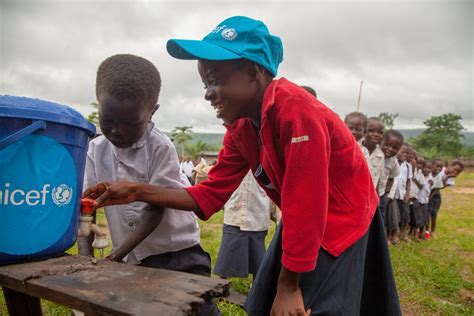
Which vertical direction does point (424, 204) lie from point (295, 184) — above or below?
below

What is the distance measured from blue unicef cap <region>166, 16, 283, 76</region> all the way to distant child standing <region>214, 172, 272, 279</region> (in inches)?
79.0

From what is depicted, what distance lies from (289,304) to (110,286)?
2.04 ft

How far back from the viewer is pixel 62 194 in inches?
47.8

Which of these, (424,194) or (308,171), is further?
(424,194)

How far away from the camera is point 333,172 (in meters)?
1.41

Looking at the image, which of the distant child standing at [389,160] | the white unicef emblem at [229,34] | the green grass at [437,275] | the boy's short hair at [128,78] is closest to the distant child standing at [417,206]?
the green grass at [437,275]

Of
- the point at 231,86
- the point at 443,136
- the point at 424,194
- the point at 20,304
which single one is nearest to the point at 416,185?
the point at 424,194

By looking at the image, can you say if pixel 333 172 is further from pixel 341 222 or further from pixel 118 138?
pixel 118 138

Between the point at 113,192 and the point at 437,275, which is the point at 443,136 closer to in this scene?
the point at 437,275

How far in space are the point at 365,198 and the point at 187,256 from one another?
3.08 feet

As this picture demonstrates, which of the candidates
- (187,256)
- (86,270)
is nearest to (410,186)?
(187,256)

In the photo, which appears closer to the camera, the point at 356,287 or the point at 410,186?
the point at 356,287

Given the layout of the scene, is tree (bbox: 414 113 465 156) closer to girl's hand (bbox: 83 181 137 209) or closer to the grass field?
the grass field

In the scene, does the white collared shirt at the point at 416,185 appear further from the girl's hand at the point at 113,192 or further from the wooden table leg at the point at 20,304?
the wooden table leg at the point at 20,304
